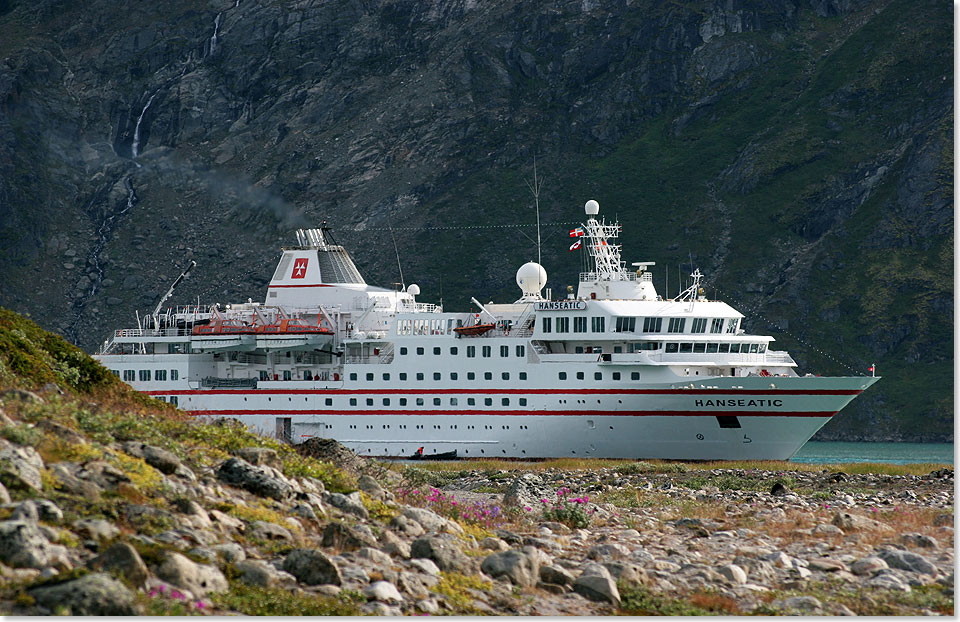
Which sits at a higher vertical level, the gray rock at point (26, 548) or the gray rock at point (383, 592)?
the gray rock at point (26, 548)

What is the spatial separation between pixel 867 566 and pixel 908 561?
2.32 ft

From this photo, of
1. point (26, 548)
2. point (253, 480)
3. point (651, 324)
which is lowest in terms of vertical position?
point (26, 548)

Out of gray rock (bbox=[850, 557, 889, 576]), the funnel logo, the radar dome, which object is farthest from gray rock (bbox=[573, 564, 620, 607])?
the funnel logo

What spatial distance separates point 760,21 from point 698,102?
15.2 metres

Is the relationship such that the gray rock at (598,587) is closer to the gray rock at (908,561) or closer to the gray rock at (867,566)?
the gray rock at (867,566)

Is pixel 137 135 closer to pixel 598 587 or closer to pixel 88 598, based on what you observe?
pixel 598 587

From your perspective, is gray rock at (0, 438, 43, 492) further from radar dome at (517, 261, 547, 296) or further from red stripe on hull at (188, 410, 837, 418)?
radar dome at (517, 261, 547, 296)

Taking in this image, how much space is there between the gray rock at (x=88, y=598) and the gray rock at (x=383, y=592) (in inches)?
105

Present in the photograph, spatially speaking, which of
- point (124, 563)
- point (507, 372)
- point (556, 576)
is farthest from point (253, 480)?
point (507, 372)

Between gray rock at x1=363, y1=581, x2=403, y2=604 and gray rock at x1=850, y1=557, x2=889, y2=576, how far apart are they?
6.92 m

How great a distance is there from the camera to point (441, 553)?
14617 millimetres

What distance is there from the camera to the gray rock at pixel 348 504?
650 inches

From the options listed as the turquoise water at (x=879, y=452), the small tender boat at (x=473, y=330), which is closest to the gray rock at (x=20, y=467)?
the small tender boat at (x=473, y=330)

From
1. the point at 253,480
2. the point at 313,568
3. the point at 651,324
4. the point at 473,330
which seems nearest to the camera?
the point at 313,568
